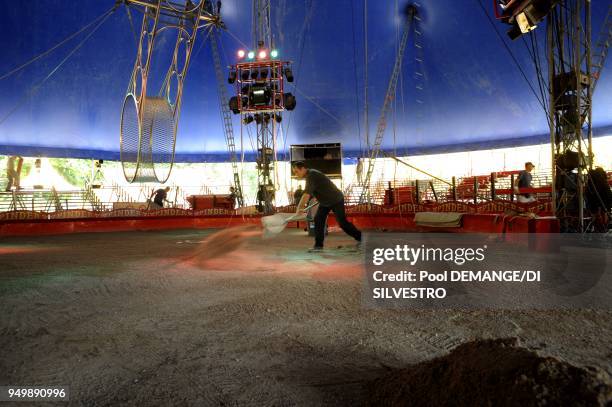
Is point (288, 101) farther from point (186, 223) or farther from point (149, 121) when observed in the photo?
point (149, 121)

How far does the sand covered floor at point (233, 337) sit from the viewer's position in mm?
1753

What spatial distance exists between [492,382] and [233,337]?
1587mm

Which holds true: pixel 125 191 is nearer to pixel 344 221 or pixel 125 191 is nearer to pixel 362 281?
pixel 344 221

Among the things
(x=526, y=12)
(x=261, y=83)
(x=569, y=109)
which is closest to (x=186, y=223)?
(x=261, y=83)

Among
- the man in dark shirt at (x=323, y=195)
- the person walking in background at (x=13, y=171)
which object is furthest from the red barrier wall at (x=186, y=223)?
the man in dark shirt at (x=323, y=195)

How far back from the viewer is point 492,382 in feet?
4.25

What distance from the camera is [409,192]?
13336mm

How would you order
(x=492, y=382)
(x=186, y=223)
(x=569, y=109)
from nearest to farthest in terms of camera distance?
(x=492, y=382) → (x=569, y=109) → (x=186, y=223)

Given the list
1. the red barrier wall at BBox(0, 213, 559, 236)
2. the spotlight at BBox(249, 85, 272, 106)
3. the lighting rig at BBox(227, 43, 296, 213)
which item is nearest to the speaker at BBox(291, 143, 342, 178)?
the lighting rig at BBox(227, 43, 296, 213)

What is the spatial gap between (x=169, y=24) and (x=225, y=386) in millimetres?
6853

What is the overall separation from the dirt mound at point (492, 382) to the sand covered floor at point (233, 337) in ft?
0.55

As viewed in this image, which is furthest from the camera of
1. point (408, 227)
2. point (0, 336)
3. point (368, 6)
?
point (368, 6)

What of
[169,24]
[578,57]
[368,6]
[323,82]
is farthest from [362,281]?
[323,82]

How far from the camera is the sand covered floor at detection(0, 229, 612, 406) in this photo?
175 cm
